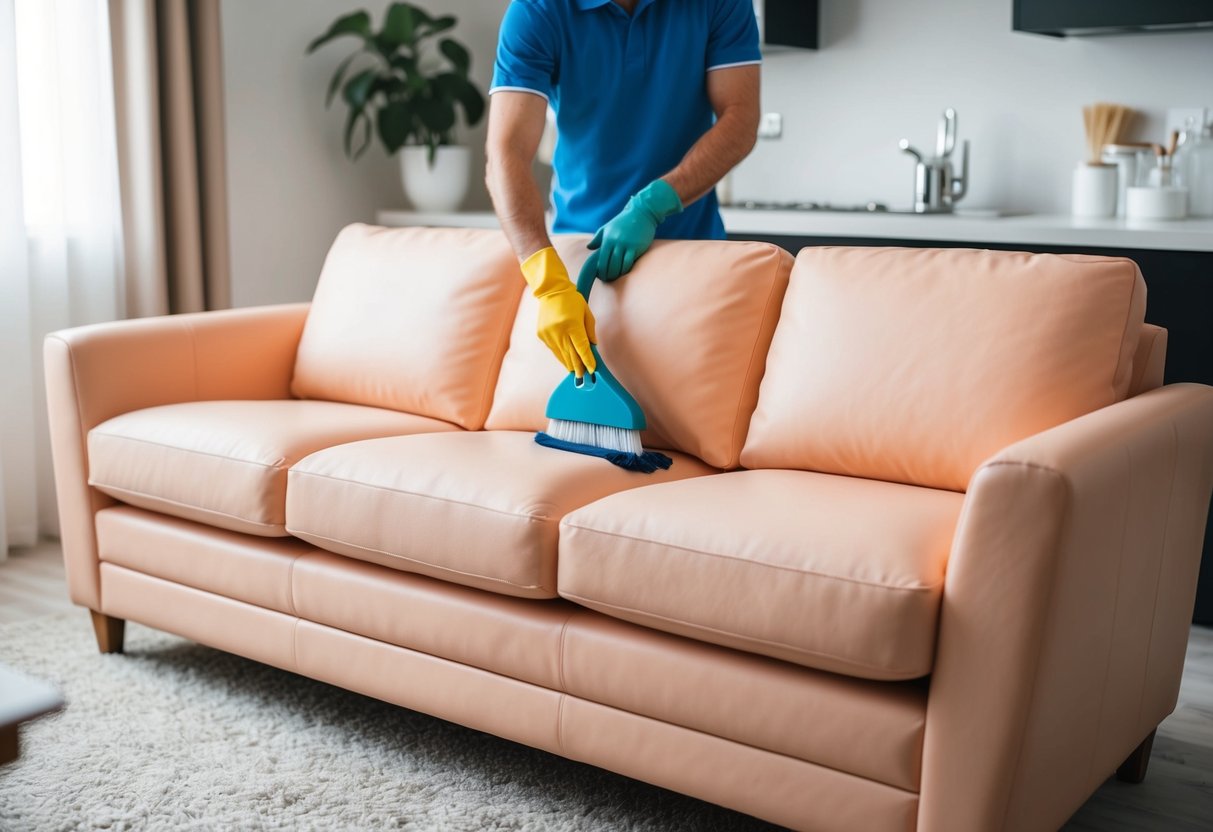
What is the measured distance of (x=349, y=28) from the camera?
12.6ft

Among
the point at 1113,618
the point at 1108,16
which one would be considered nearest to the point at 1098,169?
the point at 1108,16

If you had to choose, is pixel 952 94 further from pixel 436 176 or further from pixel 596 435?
pixel 596 435

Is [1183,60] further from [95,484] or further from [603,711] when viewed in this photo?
[95,484]

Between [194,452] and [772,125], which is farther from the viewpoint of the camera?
[772,125]

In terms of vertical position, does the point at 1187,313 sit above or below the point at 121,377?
above

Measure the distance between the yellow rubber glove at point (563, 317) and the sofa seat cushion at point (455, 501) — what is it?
0.54ft

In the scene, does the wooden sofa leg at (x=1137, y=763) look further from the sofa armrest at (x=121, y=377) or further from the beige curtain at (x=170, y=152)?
the beige curtain at (x=170, y=152)

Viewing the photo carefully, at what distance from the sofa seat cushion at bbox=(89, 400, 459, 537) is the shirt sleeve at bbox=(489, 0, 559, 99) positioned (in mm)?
679

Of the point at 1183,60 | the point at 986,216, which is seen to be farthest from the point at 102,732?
the point at 1183,60

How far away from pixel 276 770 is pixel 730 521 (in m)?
0.87

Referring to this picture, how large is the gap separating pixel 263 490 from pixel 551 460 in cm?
50

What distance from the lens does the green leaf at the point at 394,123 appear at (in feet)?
12.9

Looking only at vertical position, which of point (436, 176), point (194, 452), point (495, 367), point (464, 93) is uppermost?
point (464, 93)

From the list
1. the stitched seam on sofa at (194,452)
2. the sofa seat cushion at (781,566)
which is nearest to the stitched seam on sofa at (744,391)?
the sofa seat cushion at (781,566)
